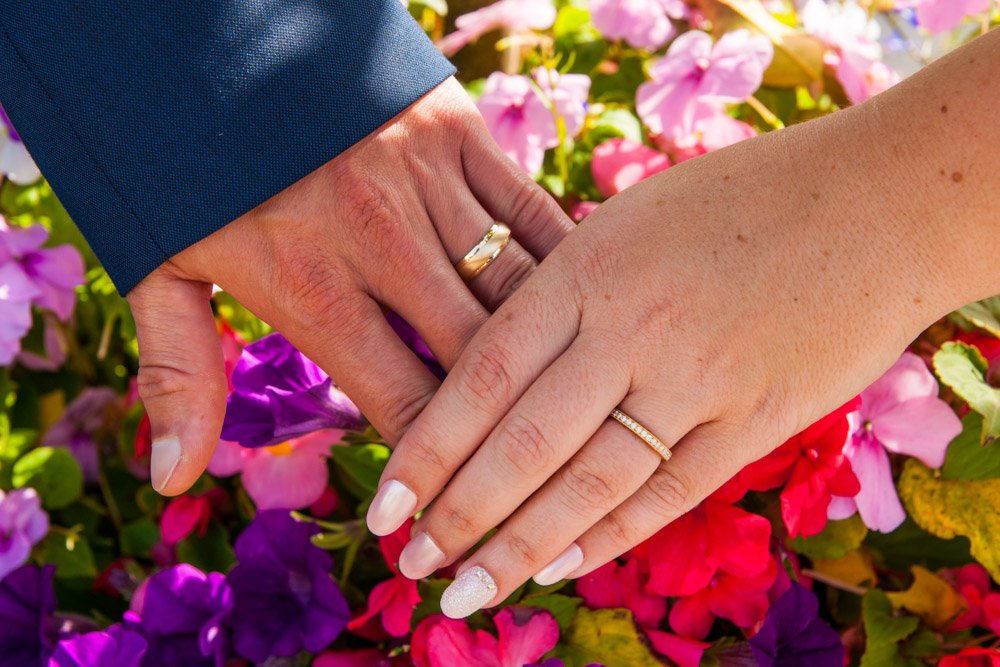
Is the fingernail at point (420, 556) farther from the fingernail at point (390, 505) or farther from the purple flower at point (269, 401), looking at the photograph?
the purple flower at point (269, 401)

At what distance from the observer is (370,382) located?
30.5 inches

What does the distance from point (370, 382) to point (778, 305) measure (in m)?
0.33

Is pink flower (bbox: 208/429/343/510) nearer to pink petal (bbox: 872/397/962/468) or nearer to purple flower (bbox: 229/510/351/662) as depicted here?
purple flower (bbox: 229/510/351/662)

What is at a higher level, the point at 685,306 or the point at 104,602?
the point at 685,306

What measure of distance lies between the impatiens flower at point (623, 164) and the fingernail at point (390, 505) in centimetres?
44

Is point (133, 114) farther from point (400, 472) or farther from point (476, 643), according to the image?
point (476, 643)

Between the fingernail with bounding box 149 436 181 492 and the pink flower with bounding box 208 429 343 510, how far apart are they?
0.15 metres

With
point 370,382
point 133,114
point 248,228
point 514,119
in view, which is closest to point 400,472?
point 370,382

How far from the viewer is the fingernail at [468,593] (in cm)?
73

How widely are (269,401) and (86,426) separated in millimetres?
514

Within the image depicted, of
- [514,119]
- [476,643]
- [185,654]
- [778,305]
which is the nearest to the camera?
[778,305]

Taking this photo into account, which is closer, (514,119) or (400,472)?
(400,472)

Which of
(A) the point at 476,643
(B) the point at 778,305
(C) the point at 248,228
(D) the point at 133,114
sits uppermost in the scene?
(D) the point at 133,114

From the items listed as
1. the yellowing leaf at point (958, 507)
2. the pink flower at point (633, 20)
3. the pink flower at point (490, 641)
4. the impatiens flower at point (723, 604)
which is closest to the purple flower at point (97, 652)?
the pink flower at point (490, 641)
